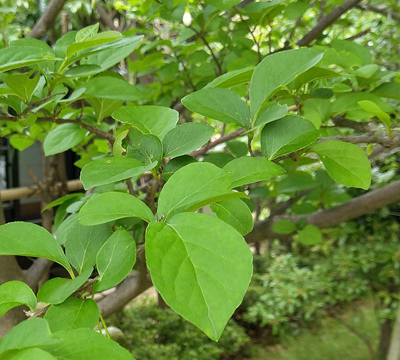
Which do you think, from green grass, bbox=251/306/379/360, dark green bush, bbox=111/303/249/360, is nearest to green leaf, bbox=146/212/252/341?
dark green bush, bbox=111/303/249/360

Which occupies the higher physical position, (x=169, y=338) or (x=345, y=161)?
(x=345, y=161)

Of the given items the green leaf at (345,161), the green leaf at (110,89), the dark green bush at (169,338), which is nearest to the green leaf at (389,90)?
the green leaf at (345,161)

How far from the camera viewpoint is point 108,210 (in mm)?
263

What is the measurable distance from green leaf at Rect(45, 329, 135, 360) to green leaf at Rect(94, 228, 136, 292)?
6 centimetres

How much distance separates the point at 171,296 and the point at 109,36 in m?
0.23

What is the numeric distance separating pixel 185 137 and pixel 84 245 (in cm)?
11

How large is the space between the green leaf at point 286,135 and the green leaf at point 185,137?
0.05 metres

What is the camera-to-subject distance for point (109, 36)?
356mm

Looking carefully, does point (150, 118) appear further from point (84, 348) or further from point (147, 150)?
point (84, 348)

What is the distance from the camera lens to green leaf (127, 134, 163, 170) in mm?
335

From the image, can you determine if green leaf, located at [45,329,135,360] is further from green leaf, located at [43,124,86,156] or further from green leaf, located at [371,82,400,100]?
green leaf, located at [371,82,400,100]

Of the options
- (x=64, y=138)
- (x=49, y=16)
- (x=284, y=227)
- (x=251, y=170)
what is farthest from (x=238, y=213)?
(x=49, y=16)

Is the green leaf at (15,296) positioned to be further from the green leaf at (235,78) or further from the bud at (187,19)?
the bud at (187,19)

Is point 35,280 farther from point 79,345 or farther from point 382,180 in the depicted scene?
point 382,180
